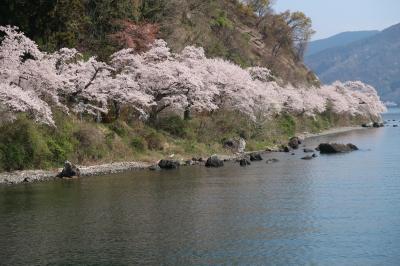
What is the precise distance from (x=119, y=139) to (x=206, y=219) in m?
20.4

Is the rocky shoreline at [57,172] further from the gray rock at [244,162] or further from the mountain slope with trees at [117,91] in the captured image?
the gray rock at [244,162]

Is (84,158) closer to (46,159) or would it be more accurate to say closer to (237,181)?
(46,159)

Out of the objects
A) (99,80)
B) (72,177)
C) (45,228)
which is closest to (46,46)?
(99,80)

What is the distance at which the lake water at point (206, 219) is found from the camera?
18.6m

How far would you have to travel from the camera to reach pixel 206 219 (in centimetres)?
2394

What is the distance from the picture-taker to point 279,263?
17.5 m

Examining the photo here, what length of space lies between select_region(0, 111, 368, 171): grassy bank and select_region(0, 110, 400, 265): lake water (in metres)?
4.03

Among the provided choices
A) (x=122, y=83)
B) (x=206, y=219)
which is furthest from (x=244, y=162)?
(x=206, y=219)

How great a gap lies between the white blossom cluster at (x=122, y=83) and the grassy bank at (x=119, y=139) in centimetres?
112

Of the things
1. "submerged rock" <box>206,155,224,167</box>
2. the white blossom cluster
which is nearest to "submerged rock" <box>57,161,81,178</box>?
the white blossom cluster

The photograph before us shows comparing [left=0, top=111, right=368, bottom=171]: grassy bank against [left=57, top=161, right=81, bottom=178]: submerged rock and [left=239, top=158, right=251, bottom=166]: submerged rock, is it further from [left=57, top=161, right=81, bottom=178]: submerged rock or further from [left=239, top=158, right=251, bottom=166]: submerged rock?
[left=239, top=158, right=251, bottom=166]: submerged rock

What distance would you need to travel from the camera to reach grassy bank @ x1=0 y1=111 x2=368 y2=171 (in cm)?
3603

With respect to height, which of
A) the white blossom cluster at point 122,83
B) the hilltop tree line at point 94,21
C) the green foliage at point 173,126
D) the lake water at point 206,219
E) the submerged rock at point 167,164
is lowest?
the lake water at point 206,219

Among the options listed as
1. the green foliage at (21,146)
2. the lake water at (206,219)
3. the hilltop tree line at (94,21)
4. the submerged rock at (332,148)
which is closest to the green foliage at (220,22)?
the hilltop tree line at (94,21)
